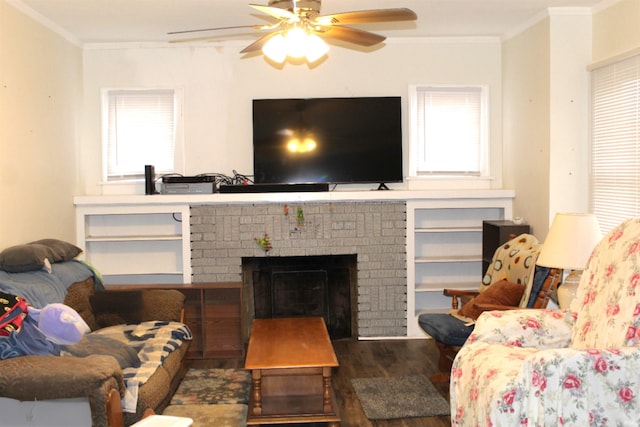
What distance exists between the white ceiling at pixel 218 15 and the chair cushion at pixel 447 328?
2188 millimetres

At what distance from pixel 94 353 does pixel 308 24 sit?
1.98m

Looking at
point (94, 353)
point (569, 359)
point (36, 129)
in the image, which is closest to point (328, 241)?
point (36, 129)

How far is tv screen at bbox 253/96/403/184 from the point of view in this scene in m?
5.61

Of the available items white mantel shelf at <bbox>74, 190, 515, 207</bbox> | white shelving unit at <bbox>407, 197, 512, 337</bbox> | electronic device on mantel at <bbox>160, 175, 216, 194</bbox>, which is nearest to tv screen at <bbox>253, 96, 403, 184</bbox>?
white mantel shelf at <bbox>74, 190, 515, 207</bbox>

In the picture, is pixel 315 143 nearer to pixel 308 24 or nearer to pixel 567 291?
pixel 308 24

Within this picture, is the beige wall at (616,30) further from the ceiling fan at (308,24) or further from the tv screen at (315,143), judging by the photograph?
the ceiling fan at (308,24)

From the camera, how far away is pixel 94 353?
3.31 m

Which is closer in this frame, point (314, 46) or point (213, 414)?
point (314, 46)

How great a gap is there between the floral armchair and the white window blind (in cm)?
124

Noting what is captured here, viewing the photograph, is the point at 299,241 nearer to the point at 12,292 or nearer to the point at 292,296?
the point at 292,296

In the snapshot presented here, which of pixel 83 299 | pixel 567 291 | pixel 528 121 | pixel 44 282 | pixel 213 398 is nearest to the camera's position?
pixel 567 291

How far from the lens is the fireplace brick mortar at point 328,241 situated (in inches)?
214

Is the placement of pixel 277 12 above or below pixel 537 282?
above

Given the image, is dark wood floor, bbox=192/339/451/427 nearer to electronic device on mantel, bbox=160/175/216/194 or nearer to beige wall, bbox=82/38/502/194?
electronic device on mantel, bbox=160/175/216/194
